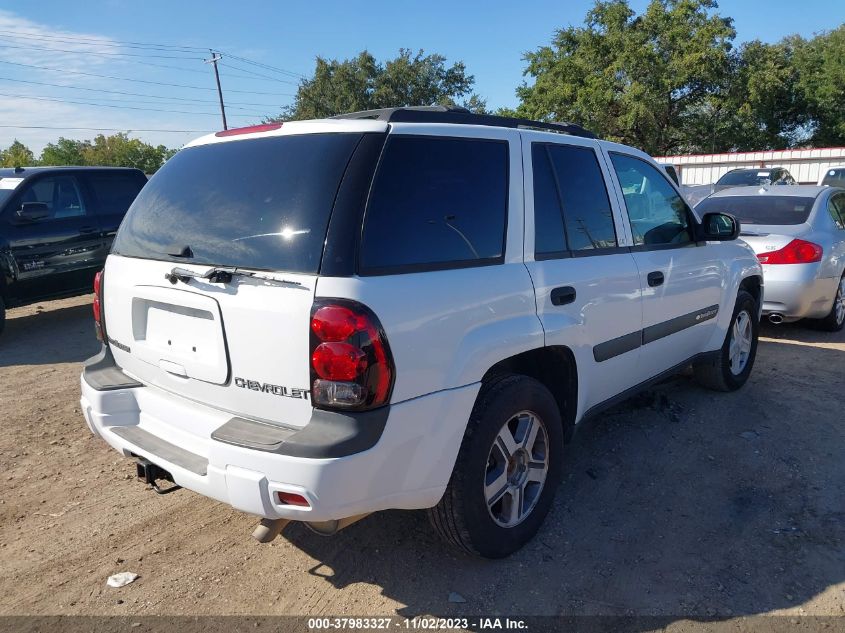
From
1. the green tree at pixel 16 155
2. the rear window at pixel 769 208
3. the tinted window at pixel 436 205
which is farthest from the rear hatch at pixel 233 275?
the green tree at pixel 16 155

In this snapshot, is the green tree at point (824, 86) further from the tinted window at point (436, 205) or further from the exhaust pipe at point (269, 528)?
the exhaust pipe at point (269, 528)

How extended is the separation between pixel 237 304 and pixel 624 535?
7.23ft

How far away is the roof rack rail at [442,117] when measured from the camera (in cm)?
262

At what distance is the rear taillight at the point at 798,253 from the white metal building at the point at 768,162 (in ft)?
65.4

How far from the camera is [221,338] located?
240cm

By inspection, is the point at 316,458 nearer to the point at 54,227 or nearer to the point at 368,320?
the point at 368,320

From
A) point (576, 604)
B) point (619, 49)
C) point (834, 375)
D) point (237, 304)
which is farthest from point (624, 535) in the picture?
point (619, 49)

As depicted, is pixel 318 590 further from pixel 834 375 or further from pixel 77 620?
pixel 834 375

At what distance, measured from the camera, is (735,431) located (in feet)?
14.3

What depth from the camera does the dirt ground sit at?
2.70 metres

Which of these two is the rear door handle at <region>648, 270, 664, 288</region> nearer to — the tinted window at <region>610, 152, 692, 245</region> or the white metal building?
the tinted window at <region>610, 152, 692, 245</region>

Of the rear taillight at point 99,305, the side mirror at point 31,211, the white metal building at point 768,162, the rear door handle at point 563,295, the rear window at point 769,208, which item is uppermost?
the white metal building at point 768,162

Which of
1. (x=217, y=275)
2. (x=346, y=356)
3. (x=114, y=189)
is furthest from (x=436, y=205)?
(x=114, y=189)

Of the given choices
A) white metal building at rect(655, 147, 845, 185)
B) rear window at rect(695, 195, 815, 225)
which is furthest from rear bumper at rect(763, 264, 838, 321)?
white metal building at rect(655, 147, 845, 185)
